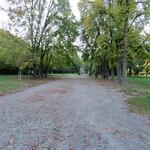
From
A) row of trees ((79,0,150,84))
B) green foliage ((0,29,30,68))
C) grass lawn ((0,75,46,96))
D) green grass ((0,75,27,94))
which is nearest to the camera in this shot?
grass lawn ((0,75,46,96))

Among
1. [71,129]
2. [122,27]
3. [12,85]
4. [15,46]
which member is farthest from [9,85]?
[71,129]

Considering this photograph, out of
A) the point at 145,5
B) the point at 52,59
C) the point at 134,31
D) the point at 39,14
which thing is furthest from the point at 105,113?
the point at 52,59

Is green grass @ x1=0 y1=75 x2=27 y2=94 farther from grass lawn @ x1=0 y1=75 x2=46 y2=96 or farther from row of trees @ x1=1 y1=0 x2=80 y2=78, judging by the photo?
row of trees @ x1=1 y1=0 x2=80 y2=78

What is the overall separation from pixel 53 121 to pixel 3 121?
1381 millimetres

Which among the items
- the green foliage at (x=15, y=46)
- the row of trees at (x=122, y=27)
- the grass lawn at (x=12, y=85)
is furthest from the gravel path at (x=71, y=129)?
the green foliage at (x=15, y=46)

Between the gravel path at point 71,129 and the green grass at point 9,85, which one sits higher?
the green grass at point 9,85

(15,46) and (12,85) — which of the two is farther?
(15,46)

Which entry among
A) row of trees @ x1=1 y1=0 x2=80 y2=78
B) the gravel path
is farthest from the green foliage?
the gravel path

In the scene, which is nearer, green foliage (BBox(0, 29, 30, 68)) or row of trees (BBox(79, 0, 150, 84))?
row of trees (BBox(79, 0, 150, 84))

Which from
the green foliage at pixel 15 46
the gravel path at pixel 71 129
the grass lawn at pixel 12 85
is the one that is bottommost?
the gravel path at pixel 71 129

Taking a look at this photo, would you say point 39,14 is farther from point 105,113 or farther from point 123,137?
point 123,137

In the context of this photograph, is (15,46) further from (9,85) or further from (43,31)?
(9,85)

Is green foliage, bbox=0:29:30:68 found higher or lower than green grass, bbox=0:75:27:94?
higher

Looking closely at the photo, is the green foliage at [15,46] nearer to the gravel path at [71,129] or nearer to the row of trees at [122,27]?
the row of trees at [122,27]
